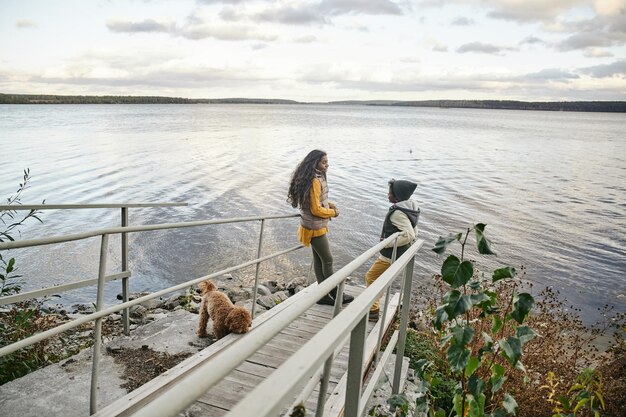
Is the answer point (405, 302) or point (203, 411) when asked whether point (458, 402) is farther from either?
point (203, 411)

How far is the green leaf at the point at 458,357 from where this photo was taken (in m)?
2.30

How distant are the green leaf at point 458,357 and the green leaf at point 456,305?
229mm

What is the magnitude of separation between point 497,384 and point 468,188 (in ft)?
66.2

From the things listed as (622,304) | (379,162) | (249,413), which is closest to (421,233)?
(622,304)

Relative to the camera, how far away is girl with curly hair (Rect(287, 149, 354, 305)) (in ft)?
17.3

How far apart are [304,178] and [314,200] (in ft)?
0.95

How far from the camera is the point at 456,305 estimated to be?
225 centimetres

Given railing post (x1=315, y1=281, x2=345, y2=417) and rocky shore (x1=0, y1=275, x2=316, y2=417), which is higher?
railing post (x1=315, y1=281, x2=345, y2=417)

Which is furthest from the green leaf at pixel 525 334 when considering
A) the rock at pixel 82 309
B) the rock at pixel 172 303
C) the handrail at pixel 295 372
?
the rock at pixel 82 309

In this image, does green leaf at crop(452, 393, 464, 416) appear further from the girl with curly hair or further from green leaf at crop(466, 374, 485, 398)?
the girl with curly hair

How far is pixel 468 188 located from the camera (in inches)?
850

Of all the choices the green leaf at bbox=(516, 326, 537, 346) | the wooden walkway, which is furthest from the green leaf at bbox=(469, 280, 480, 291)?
the wooden walkway

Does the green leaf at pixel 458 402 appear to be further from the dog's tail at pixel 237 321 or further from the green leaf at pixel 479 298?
the dog's tail at pixel 237 321

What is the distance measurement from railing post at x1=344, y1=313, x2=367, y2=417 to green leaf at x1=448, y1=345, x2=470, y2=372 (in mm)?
730
